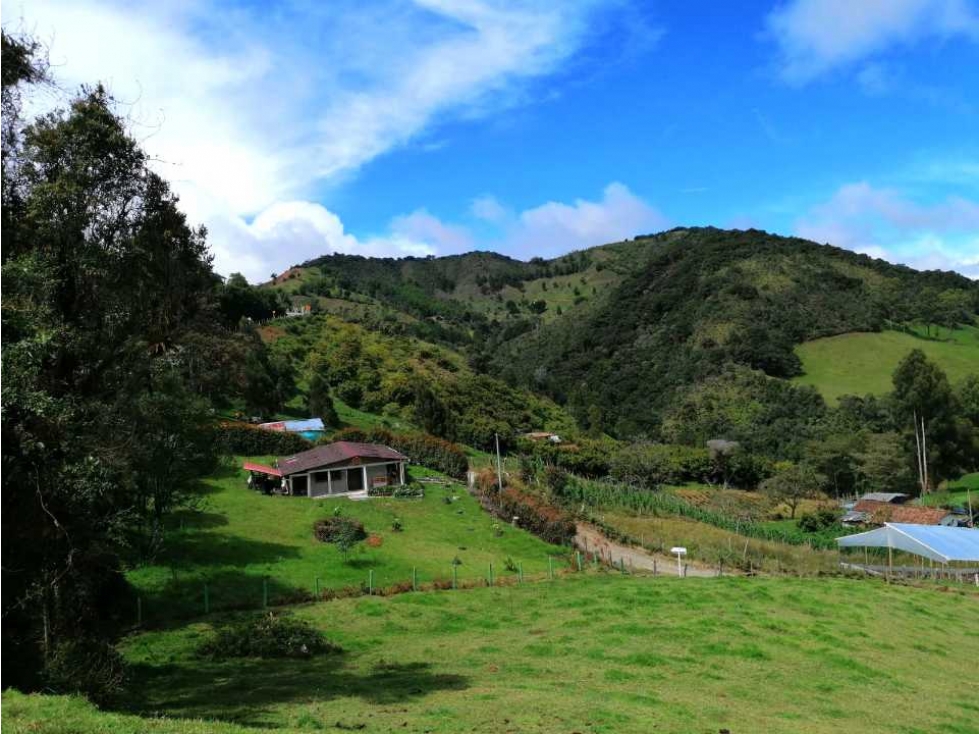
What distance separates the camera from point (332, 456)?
4709cm

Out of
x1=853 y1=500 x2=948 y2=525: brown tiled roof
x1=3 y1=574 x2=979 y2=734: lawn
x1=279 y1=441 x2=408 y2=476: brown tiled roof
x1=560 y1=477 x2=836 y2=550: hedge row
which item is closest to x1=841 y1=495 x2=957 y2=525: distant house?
x1=853 y1=500 x2=948 y2=525: brown tiled roof

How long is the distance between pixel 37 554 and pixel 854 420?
10295cm

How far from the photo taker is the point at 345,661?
1833cm

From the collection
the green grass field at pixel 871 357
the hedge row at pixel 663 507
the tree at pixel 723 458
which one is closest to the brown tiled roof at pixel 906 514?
the hedge row at pixel 663 507

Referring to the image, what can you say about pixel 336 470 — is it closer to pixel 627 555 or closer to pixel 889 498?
pixel 627 555

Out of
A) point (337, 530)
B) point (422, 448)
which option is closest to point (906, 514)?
point (422, 448)

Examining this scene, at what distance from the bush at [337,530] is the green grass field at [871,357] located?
91.6m

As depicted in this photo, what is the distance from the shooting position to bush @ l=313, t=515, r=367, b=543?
33016 mm

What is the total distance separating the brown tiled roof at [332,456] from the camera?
46000 millimetres

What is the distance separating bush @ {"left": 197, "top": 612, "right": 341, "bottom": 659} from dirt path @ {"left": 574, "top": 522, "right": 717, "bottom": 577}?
19.9m

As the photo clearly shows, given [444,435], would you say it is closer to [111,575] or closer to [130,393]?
[111,575]

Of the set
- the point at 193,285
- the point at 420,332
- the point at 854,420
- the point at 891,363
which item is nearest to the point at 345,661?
the point at 193,285

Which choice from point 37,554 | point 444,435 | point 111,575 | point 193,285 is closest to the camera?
point 37,554

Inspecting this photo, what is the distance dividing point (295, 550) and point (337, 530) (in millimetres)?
2725
